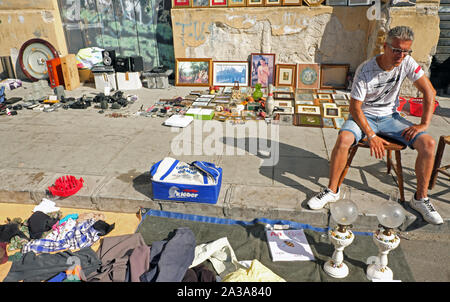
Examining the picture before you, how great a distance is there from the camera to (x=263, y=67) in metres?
7.76

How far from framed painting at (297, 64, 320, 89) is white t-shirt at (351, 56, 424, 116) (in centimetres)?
421

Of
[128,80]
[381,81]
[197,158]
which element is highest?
[381,81]

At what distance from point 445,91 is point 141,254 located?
7499 millimetres

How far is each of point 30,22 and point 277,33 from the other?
6.46 metres

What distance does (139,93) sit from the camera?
301 inches

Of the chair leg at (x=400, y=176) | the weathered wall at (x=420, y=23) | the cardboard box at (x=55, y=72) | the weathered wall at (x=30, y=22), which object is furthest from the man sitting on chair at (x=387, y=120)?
the weathered wall at (x=30, y=22)

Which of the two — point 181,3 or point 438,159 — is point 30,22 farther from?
point 438,159

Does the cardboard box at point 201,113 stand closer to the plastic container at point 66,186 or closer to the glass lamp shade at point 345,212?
the plastic container at point 66,186

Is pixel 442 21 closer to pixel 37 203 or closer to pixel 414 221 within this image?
pixel 414 221

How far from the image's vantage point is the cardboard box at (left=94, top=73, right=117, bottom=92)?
7.91 metres

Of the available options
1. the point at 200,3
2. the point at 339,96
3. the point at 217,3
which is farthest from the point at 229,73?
the point at 339,96

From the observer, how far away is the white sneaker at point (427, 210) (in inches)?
121

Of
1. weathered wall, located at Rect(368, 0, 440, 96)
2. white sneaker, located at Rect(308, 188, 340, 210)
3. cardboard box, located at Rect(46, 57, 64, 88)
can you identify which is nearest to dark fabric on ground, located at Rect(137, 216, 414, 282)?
white sneaker, located at Rect(308, 188, 340, 210)

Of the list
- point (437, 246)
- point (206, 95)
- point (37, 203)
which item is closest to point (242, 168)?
point (437, 246)
